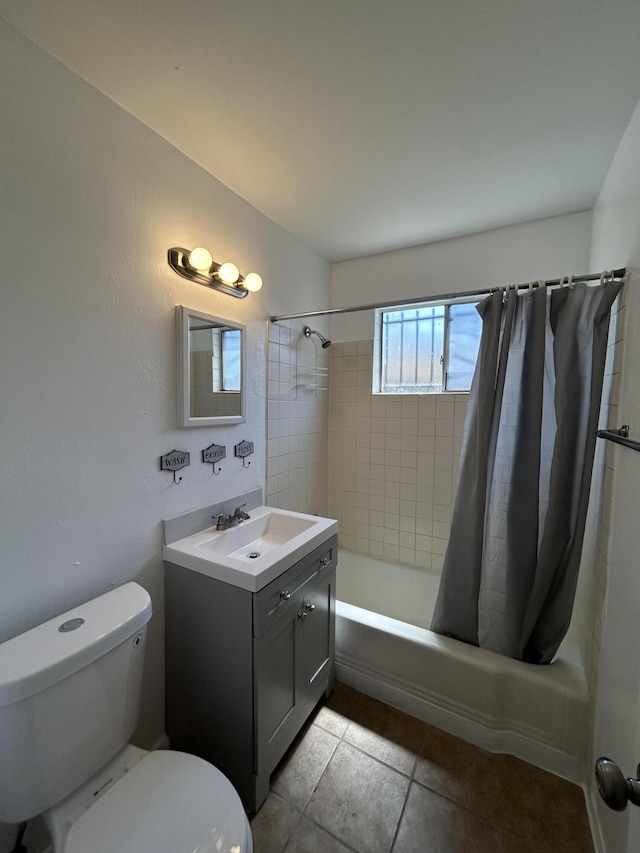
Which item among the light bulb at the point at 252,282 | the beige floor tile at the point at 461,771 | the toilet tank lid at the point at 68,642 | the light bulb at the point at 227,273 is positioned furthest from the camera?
the light bulb at the point at 252,282

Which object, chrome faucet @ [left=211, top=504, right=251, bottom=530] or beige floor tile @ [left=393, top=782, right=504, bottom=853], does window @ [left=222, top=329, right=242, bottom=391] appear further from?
beige floor tile @ [left=393, top=782, right=504, bottom=853]

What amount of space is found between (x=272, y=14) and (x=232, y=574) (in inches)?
63.0

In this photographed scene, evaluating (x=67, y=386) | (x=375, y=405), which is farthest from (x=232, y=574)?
(x=375, y=405)

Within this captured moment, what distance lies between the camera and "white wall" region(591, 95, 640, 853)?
787 millimetres

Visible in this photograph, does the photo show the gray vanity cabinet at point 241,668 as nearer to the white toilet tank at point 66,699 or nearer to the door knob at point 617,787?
the white toilet tank at point 66,699

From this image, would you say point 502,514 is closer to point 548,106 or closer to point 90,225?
point 548,106

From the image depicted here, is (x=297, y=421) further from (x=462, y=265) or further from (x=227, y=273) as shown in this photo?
(x=462, y=265)

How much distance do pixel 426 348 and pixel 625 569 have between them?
1653 mm

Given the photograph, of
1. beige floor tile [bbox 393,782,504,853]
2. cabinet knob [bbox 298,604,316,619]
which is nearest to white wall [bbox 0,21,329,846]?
cabinet knob [bbox 298,604,316,619]

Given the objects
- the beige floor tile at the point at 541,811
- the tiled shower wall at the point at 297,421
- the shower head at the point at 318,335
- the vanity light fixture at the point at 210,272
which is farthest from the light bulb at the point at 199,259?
the beige floor tile at the point at 541,811

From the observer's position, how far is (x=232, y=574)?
1125mm

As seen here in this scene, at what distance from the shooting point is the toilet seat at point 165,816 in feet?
2.42

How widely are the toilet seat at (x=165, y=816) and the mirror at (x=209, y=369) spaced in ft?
3.49

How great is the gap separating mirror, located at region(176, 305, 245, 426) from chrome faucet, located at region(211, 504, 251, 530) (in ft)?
1.39
